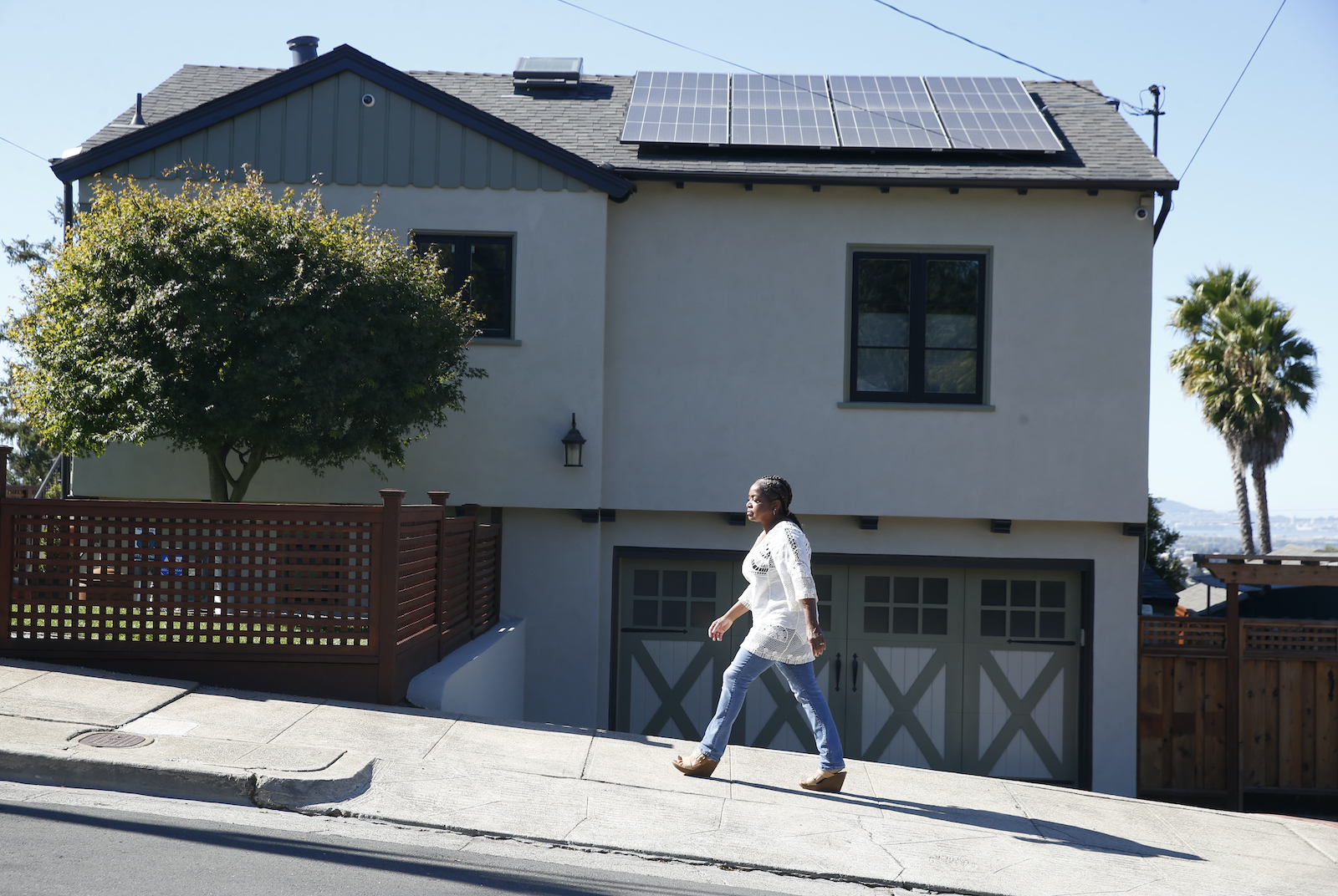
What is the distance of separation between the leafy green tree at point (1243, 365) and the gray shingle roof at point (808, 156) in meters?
17.1

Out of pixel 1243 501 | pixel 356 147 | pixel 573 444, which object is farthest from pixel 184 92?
pixel 1243 501

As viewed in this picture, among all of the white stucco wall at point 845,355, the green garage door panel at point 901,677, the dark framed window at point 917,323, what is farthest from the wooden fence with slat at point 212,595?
the dark framed window at point 917,323

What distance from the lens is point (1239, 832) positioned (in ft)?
22.4

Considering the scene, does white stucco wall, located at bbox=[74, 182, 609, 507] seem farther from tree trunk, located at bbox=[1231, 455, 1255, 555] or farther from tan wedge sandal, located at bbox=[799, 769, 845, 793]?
tree trunk, located at bbox=[1231, 455, 1255, 555]

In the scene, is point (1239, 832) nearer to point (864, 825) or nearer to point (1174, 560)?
point (864, 825)

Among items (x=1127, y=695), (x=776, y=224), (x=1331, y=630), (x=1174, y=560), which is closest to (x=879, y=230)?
(x=776, y=224)

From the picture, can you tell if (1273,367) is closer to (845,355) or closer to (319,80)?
(845,355)

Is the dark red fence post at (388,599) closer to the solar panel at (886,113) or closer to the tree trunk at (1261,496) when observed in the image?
the solar panel at (886,113)

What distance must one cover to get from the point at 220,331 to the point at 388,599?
2.60 meters

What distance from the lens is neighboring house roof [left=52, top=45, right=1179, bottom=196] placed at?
1024 centimetres

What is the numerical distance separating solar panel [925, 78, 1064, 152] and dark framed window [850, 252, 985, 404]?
1.23m

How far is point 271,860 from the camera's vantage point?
4.55m

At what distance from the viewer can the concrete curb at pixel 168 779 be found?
5359 mm

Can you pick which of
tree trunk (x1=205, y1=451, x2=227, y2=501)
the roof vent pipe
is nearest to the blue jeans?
tree trunk (x1=205, y1=451, x2=227, y2=501)
